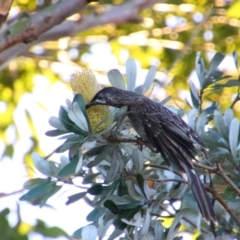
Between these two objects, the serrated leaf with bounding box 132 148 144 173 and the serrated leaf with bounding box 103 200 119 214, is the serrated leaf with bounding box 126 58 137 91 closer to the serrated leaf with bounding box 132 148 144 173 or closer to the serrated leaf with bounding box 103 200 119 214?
the serrated leaf with bounding box 132 148 144 173

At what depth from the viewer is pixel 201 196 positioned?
2.05 meters

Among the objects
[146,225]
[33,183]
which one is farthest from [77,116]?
[33,183]

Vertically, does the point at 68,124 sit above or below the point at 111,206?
above

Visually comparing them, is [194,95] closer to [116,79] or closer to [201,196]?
[116,79]

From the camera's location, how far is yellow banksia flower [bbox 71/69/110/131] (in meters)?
2.01

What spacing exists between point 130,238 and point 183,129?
1.37 ft

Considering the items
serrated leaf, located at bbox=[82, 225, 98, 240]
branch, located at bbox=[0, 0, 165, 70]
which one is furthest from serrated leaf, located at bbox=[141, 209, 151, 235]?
branch, located at bbox=[0, 0, 165, 70]

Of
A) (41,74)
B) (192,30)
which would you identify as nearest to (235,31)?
(192,30)

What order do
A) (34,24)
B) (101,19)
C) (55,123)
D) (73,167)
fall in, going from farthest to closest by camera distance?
1. (101,19)
2. (34,24)
3. (55,123)
4. (73,167)

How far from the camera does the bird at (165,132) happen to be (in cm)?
205

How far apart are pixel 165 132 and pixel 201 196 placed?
0.28 metres

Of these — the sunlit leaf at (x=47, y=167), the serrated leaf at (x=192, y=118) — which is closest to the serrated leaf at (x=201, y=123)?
the serrated leaf at (x=192, y=118)

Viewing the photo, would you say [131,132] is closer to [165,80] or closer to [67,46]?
[165,80]

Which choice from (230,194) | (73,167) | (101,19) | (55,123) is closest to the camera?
(73,167)
